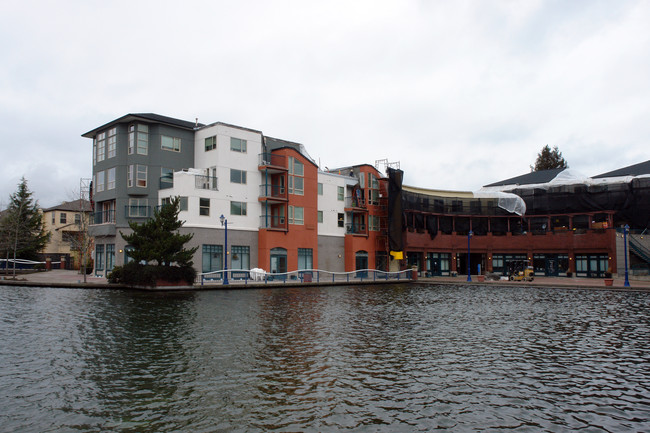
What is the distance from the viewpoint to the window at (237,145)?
4872 cm

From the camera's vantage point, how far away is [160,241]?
1411 inches

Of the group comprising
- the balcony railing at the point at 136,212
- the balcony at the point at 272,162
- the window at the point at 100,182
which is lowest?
the balcony railing at the point at 136,212

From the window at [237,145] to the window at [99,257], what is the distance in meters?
15.5

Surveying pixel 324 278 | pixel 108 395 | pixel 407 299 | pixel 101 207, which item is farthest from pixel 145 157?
pixel 108 395

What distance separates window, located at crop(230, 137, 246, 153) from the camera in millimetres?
48719

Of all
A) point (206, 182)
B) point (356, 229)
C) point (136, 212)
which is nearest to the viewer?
point (136, 212)

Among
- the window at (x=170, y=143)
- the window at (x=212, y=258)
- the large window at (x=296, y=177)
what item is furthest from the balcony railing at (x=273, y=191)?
the window at (x=170, y=143)

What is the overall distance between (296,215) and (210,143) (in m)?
11.4

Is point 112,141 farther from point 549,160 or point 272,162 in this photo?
point 549,160

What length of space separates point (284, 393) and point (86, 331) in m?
10.0

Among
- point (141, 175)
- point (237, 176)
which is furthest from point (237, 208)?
point (141, 175)

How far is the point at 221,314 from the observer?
22.2m

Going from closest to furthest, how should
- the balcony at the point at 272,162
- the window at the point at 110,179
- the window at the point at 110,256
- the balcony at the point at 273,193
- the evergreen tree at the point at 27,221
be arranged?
the window at the point at 110,256
the window at the point at 110,179
the balcony at the point at 273,193
the balcony at the point at 272,162
the evergreen tree at the point at 27,221

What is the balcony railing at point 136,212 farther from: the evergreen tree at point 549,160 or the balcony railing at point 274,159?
the evergreen tree at point 549,160
